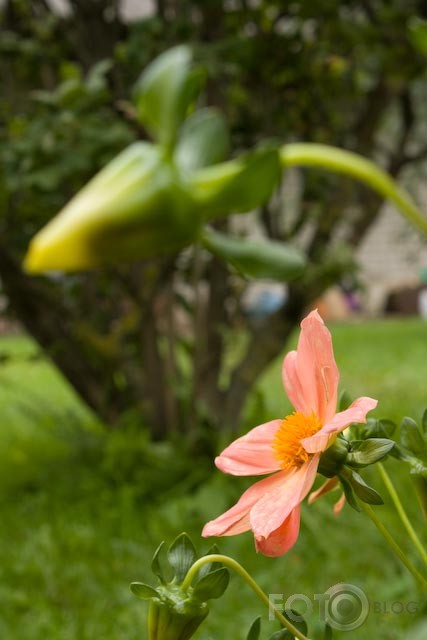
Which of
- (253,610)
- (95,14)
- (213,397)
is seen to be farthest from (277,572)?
(95,14)

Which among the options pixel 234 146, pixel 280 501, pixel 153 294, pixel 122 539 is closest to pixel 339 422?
pixel 280 501

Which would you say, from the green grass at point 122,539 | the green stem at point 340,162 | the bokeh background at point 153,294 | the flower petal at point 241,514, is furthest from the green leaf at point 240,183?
the bokeh background at point 153,294

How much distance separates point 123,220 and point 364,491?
0.46 feet

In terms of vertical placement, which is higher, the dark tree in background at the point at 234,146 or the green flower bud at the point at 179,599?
the green flower bud at the point at 179,599

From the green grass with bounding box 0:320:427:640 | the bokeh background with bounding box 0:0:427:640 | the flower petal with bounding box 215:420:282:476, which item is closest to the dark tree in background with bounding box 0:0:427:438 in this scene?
the bokeh background with bounding box 0:0:427:640

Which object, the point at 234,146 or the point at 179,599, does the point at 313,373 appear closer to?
the point at 179,599

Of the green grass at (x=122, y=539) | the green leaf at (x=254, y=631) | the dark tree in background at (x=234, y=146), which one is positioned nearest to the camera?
the green leaf at (x=254, y=631)

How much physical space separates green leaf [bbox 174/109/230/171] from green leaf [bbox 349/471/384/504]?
0.37 ft

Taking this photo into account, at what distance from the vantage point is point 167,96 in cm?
22

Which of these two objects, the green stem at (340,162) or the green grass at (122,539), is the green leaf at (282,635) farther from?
the green grass at (122,539)

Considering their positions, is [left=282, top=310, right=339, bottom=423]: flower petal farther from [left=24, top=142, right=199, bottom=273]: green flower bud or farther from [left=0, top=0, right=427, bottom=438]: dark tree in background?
[left=0, top=0, right=427, bottom=438]: dark tree in background

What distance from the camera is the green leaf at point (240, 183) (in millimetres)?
209

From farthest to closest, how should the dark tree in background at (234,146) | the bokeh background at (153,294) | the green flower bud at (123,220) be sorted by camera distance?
1. the dark tree in background at (234,146)
2. the bokeh background at (153,294)
3. the green flower bud at (123,220)

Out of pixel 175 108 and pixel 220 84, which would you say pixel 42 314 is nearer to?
pixel 220 84
